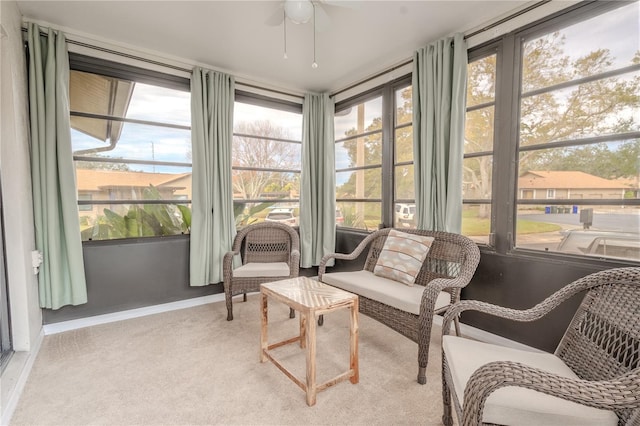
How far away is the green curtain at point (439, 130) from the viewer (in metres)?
2.52

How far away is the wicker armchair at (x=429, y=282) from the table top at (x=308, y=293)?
425 mm

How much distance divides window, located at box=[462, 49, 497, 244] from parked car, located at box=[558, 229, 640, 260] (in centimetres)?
54

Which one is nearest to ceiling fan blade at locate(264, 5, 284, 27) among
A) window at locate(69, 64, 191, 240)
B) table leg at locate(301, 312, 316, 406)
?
window at locate(69, 64, 191, 240)

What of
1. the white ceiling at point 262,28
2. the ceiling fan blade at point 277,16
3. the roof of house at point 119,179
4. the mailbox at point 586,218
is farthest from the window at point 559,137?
the roof of house at point 119,179

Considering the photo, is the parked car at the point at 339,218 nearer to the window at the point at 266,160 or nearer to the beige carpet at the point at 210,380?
the window at the point at 266,160

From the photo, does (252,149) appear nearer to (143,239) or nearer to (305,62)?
(305,62)

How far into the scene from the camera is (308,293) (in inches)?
77.5

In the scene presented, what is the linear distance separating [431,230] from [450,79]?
4.40ft

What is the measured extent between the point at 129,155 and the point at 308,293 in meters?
2.40

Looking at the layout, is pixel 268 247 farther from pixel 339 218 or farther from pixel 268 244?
pixel 339 218

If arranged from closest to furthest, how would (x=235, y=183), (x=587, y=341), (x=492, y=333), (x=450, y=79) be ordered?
(x=587, y=341) → (x=492, y=333) → (x=450, y=79) → (x=235, y=183)

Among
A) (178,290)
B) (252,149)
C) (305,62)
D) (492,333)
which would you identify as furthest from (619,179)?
(178,290)

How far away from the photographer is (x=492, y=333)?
2.41 metres

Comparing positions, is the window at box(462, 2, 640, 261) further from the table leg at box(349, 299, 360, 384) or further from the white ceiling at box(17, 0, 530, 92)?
the table leg at box(349, 299, 360, 384)
